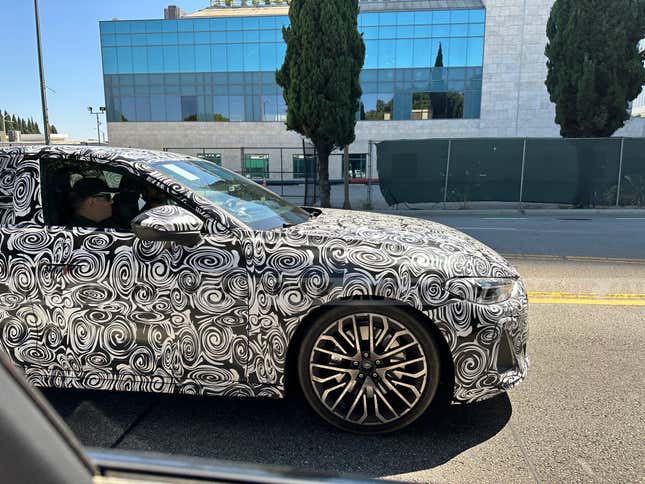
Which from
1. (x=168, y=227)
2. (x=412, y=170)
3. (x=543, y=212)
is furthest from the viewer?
(x=412, y=170)

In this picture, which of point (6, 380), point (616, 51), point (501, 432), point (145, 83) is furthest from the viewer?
point (145, 83)

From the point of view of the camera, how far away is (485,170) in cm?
1638

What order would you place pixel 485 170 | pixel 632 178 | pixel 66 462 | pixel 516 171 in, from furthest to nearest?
pixel 485 170 → pixel 516 171 → pixel 632 178 → pixel 66 462

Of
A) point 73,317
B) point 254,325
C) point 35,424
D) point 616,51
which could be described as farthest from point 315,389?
point 616,51

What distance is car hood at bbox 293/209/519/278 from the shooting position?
282cm

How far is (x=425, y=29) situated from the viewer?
41469 millimetres

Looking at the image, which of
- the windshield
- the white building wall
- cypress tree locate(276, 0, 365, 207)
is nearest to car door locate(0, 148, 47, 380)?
the windshield

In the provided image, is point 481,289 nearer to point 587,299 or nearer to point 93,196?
point 93,196

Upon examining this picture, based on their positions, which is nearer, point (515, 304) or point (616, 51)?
point (515, 304)

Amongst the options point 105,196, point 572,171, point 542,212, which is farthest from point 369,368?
point 572,171

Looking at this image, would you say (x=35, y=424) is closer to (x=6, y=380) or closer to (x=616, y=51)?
(x=6, y=380)

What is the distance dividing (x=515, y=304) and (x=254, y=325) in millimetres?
1537

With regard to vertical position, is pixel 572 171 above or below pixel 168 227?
below

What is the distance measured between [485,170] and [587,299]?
37.6 ft
